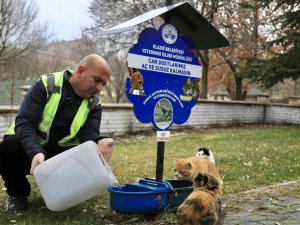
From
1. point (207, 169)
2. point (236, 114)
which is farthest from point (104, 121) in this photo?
point (207, 169)

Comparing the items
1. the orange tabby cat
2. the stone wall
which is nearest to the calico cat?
the orange tabby cat

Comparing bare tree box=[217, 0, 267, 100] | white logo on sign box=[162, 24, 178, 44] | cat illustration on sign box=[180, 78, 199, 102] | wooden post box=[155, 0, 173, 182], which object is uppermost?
bare tree box=[217, 0, 267, 100]

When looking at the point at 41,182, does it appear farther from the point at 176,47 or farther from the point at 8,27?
the point at 8,27

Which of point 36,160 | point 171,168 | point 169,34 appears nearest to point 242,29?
point 171,168

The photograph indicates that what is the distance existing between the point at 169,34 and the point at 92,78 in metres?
0.99

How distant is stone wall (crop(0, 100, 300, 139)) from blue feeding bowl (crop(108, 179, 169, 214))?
34.0 feet

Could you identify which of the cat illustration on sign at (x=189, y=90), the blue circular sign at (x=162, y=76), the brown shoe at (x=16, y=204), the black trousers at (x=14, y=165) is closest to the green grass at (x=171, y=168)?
the brown shoe at (x=16, y=204)

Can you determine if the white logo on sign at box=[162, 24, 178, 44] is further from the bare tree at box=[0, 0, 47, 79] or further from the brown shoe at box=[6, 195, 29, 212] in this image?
the bare tree at box=[0, 0, 47, 79]

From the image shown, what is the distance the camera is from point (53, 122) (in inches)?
158

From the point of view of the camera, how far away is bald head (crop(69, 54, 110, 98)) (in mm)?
3838

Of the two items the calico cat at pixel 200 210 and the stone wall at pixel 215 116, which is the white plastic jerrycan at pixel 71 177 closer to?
the calico cat at pixel 200 210

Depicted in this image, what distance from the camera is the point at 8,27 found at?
28.0 metres

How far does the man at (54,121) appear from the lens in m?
3.83

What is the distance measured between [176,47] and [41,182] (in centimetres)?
199
